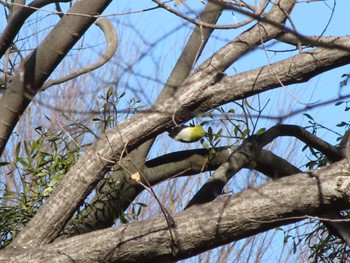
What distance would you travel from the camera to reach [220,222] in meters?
2.04

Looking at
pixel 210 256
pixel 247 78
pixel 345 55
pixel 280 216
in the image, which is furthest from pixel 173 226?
pixel 210 256

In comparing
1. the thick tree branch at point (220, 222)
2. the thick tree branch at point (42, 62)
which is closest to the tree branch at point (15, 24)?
the thick tree branch at point (42, 62)

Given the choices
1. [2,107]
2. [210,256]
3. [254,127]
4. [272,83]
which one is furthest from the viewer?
[210,256]

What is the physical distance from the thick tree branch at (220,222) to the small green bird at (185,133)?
0.41 metres

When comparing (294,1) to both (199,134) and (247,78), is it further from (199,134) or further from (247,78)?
(199,134)

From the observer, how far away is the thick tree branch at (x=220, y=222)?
2004 millimetres

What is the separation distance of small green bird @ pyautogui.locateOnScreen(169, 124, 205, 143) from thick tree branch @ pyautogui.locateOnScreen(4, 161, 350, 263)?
1.33ft

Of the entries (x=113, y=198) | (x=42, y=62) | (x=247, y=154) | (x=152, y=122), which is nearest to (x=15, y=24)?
(x=42, y=62)

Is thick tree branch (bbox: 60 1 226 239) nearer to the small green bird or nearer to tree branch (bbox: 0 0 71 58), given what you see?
the small green bird

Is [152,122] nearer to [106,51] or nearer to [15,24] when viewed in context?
[15,24]

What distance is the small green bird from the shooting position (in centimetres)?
248

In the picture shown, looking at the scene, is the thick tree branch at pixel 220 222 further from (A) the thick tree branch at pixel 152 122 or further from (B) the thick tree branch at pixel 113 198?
(B) the thick tree branch at pixel 113 198

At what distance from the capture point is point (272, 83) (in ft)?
7.10

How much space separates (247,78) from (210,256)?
127 inches
